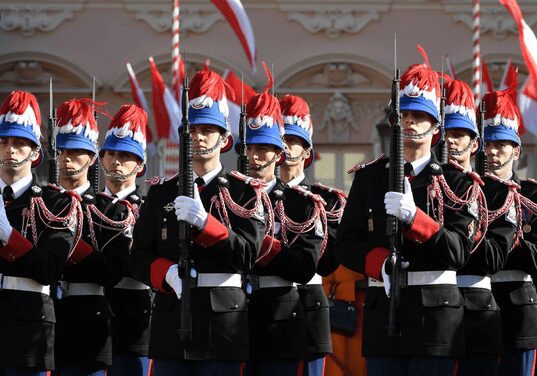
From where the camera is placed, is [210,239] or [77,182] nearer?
[210,239]

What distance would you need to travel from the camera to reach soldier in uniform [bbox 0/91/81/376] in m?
10.5

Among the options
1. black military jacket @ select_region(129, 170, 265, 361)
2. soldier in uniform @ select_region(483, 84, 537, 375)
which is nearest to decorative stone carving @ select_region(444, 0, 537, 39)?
soldier in uniform @ select_region(483, 84, 537, 375)

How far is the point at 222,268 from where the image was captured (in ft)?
33.6

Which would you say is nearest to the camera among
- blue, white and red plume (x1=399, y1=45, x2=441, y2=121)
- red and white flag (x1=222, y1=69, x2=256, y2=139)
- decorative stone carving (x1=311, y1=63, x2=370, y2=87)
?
blue, white and red plume (x1=399, y1=45, x2=441, y2=121)

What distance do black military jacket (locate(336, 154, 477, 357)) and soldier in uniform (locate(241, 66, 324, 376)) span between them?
813 mm

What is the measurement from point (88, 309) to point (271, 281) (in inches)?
43.8

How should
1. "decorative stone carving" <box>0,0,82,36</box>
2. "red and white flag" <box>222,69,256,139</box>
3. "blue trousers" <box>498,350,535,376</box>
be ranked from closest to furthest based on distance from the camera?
"blue trousers" <box>498,350,535,376</box> < "red and white flag" <box>222,69,256,139</box> < "decorative stone carving" <box>0,0,82,36</box>

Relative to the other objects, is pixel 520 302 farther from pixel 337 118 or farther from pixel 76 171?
pixel 337 118

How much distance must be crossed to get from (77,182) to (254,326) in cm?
169

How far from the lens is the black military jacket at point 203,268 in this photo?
10117mm

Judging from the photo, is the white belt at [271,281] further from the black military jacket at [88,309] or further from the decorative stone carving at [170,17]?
the decorative stone carving at [170,17]

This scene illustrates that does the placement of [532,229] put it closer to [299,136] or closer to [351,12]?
[299,136]

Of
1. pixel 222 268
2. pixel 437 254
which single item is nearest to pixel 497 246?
pixel 437 254

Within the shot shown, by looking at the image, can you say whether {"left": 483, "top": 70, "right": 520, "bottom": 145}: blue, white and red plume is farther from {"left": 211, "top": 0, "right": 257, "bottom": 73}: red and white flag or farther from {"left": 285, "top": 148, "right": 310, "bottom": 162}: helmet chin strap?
{"left": 211, "top": 0, "right": 257, "bottom": 73}: red and white flag
